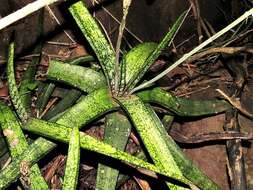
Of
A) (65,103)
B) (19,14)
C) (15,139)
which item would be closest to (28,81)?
(65,103)

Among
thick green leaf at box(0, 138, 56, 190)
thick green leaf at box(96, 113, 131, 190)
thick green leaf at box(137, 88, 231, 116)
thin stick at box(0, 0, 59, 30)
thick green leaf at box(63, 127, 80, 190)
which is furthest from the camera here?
thick green leaf at box(137, 88, 231, 116)

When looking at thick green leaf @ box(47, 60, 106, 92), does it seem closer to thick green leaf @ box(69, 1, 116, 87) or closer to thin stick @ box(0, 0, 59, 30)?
thick green leaf @ box(69, 1, 116, 87)

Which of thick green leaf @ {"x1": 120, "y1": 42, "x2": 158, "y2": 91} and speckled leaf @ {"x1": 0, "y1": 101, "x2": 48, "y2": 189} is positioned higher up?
thick green leaf @ {"x1": 120, "y1": 42, "x2": 158, "y2": 91}

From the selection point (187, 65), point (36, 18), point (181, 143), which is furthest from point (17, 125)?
point (187, 65)

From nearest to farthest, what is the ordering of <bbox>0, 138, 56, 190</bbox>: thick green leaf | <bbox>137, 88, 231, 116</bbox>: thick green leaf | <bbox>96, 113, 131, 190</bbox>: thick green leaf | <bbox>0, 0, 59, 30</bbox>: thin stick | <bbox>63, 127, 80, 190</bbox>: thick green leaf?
<bbox>0, 0, 59, 30</bbox>: thin stick < <bbox>63, 127, 80, 190</bbox>: thick green leaf < <bbox>0, 138, 56, 190</bbox>: thick green leaf < <bbox>96, 113, 131, 190</bbox>: thick green leaf < <bbox>137, 88, 231, 116</bbox>: thick green leaf

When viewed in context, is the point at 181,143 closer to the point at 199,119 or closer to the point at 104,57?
the point at 199,119

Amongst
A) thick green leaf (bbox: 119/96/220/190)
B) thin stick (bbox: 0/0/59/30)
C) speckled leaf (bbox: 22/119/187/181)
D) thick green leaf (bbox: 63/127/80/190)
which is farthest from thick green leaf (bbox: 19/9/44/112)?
thin stick (bbox: 0/0/59/30)

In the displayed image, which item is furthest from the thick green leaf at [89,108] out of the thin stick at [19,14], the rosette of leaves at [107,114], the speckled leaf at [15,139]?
the thin stick at [19,14]

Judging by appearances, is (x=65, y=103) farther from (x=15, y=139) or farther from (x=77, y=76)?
(x=15, y=139)
